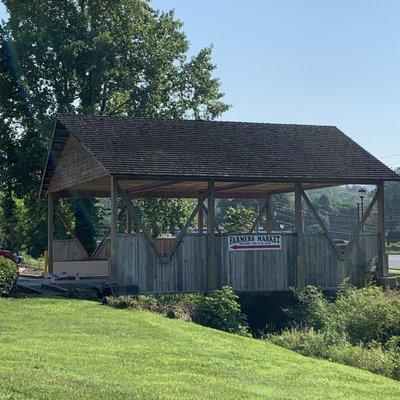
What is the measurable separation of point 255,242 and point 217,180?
2504mm

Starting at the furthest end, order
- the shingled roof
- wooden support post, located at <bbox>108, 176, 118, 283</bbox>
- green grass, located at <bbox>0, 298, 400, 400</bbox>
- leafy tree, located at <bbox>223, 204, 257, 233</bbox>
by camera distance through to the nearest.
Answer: leafy tree, located at <bbox>223, 204, 257, 233</bbox>, the shingled roof, wooden support post, located at <bbox>108, 176, 118, 283</bbox>, green grass, located at <bbox>0, 298, 400, 400</bbox>

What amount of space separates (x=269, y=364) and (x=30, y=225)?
29.6 meters

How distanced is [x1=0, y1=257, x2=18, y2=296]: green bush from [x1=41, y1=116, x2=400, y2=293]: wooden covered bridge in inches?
115

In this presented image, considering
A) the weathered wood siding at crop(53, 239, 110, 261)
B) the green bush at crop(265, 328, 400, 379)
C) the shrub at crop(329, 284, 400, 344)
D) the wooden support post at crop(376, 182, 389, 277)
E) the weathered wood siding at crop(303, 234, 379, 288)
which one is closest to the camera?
the green bush at crop(265, 328, 400, 379)

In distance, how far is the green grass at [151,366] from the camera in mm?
10117

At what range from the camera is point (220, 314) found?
2053 cm

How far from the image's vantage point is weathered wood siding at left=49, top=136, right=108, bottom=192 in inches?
989

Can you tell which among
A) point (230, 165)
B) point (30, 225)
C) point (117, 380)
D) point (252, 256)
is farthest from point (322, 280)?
point (30, 225)

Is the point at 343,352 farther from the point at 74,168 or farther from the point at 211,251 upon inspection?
the point at 74,168

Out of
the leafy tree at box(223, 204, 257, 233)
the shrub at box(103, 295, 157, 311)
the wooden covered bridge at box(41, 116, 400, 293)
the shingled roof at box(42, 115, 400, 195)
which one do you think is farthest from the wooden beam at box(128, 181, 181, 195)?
the leafy tree at box(223, 204, 257, 233)

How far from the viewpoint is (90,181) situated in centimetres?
2573

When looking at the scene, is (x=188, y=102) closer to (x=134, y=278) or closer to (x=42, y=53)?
(x=42, y=53)

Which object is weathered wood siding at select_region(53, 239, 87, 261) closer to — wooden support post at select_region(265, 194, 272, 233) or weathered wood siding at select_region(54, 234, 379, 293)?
wooden support post at select_region(265, 194, 272, 233)

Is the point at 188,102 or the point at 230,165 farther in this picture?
the point at 188,102
